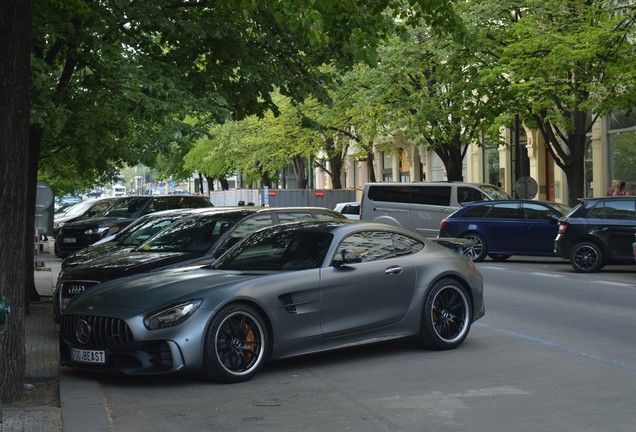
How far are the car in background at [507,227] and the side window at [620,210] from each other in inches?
101

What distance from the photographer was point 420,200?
104 feet

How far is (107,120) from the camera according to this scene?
547 inches

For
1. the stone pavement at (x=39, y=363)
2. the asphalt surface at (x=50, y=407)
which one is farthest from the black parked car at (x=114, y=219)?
the asphalt surface at (x=50, y=407)

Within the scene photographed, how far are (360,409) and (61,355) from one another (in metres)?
3.16

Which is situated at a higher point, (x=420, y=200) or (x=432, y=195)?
(x=432, y=195)

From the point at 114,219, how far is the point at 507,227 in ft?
34.6

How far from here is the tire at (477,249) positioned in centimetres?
2530

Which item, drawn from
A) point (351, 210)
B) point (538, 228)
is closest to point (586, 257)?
point (538, 228)

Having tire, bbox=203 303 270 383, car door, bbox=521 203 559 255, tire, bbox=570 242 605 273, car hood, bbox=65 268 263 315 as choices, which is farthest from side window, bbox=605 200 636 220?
tire, bbox=203 303 270 383

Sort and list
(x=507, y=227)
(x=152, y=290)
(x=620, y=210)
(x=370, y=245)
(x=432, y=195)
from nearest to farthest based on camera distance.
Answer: (x=152, y=290) < (x=370, y=245) < (x=620, y=210) < (x=507, y=227) < (x=432, y=195)

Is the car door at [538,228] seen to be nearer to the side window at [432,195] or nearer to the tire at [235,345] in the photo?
the side window at [432,195]

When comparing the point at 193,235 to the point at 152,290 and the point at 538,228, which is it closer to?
the point at 152,290

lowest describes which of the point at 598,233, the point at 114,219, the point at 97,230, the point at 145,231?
the point at 598,233

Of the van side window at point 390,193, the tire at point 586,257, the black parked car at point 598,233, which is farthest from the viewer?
the van side window at point 390,193
